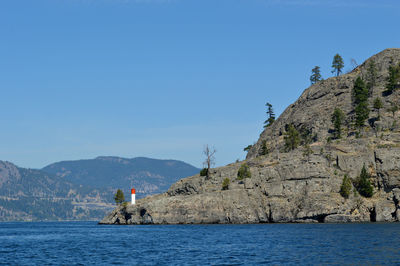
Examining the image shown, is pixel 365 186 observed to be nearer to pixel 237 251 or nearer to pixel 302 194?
pixel 302 194

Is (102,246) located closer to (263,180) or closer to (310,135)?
(263,180)

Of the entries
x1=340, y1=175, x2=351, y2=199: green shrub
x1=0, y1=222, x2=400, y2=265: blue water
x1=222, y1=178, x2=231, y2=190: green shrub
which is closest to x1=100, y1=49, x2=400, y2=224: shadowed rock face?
x1=340, y1=175, x2=351, y2=199: green shrub

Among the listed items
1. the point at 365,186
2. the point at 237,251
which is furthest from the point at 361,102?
the point at 237,251

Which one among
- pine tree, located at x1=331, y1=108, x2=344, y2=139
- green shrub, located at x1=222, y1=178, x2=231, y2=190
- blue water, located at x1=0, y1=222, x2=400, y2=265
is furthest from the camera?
pine tree, located at x1=331, y1=108, x2=344, y2=139

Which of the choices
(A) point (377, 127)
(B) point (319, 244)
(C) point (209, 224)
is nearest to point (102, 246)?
(B) point (319, 244)

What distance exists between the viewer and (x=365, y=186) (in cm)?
13988

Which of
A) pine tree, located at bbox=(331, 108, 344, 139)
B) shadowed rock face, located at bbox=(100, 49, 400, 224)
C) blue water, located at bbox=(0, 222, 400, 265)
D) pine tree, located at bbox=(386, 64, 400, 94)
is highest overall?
pine tree, located at bbox=(386, 64, 400, 94)

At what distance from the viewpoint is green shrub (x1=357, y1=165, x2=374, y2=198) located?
140m

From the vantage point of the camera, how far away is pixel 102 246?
88.6 meters

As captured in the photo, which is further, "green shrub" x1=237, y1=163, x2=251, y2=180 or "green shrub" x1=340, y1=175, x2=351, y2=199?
"green shrub" x1=237, y1=163, x2=251, y2=180

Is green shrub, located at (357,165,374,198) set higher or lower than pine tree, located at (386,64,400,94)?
lower

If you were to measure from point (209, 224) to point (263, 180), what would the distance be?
20.9 meters

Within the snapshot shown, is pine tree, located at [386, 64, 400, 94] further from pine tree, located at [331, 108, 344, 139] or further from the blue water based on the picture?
the blue water

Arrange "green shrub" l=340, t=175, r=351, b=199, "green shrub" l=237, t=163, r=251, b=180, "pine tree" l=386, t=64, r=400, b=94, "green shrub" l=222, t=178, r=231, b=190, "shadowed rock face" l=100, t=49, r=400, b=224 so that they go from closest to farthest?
"shadowed rock face" l=100, t=49, r=400, b=224
"green shrub" l=340, t=175, r=351, b=199
"green shrub" l=222, t=178, r=231, b=190
"green shrub" l=237, t=163, r=251, b=180
"pine tree" l=386, t=64, r=400, b=94
